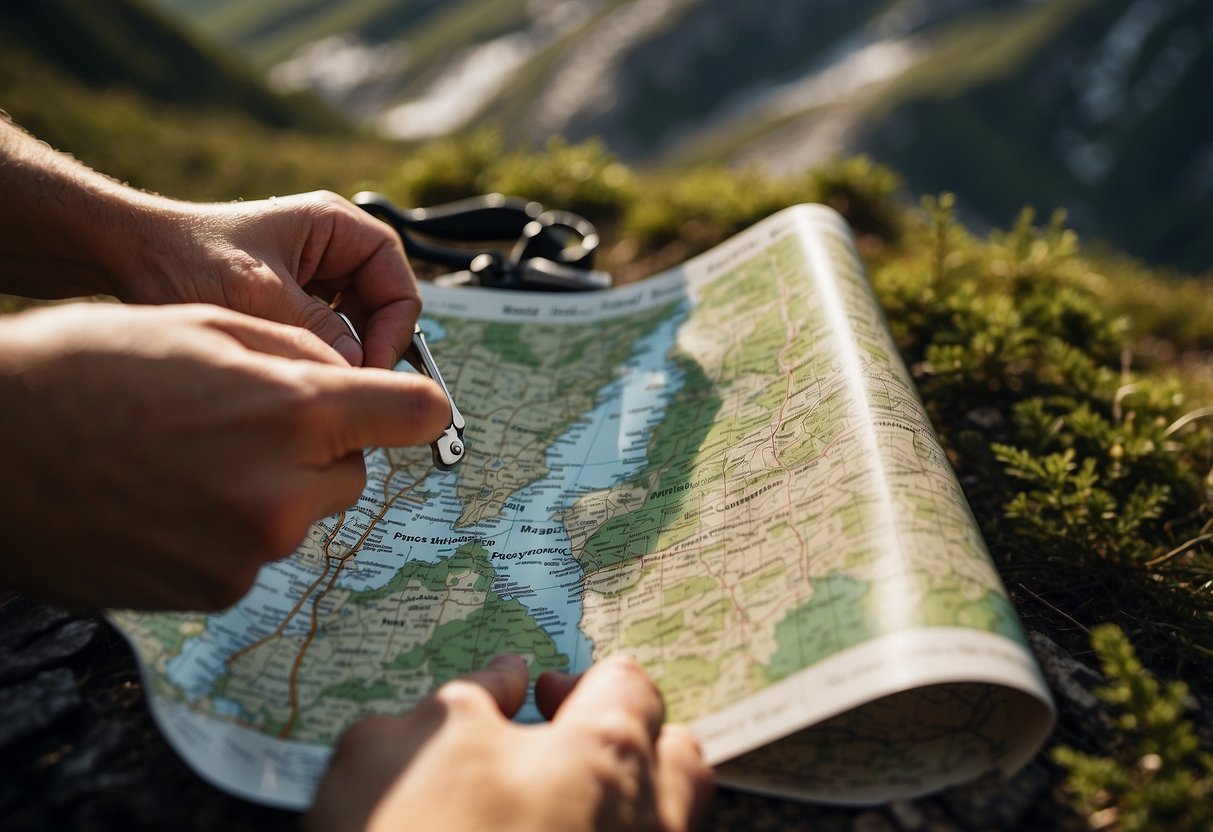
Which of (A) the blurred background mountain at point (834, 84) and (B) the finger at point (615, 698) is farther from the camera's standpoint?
(A) the blurred background mountain at point (834, 84)

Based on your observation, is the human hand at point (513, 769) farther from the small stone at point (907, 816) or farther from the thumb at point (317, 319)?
the thumb at point (317, 319)

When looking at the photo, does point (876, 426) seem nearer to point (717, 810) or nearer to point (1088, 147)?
point (717, 810)

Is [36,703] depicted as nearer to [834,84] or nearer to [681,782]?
[681,782]

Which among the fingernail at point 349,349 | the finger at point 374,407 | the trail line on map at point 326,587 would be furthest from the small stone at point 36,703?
the fingernail at point 349,349

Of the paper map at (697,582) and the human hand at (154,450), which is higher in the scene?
the human hand at (154,450)

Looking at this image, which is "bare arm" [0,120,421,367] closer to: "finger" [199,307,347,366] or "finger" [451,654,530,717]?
"finger" [199,307,347,366]

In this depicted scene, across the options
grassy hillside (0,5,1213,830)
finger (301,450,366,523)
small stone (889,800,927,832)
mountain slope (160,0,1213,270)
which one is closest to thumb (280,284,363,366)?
finger (301,450,366,523)

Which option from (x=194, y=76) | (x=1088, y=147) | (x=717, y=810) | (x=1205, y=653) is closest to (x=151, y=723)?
(x=717, y=810)

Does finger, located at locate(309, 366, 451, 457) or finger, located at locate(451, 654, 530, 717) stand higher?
finger, located at locate(309, 366, 451, 457)
